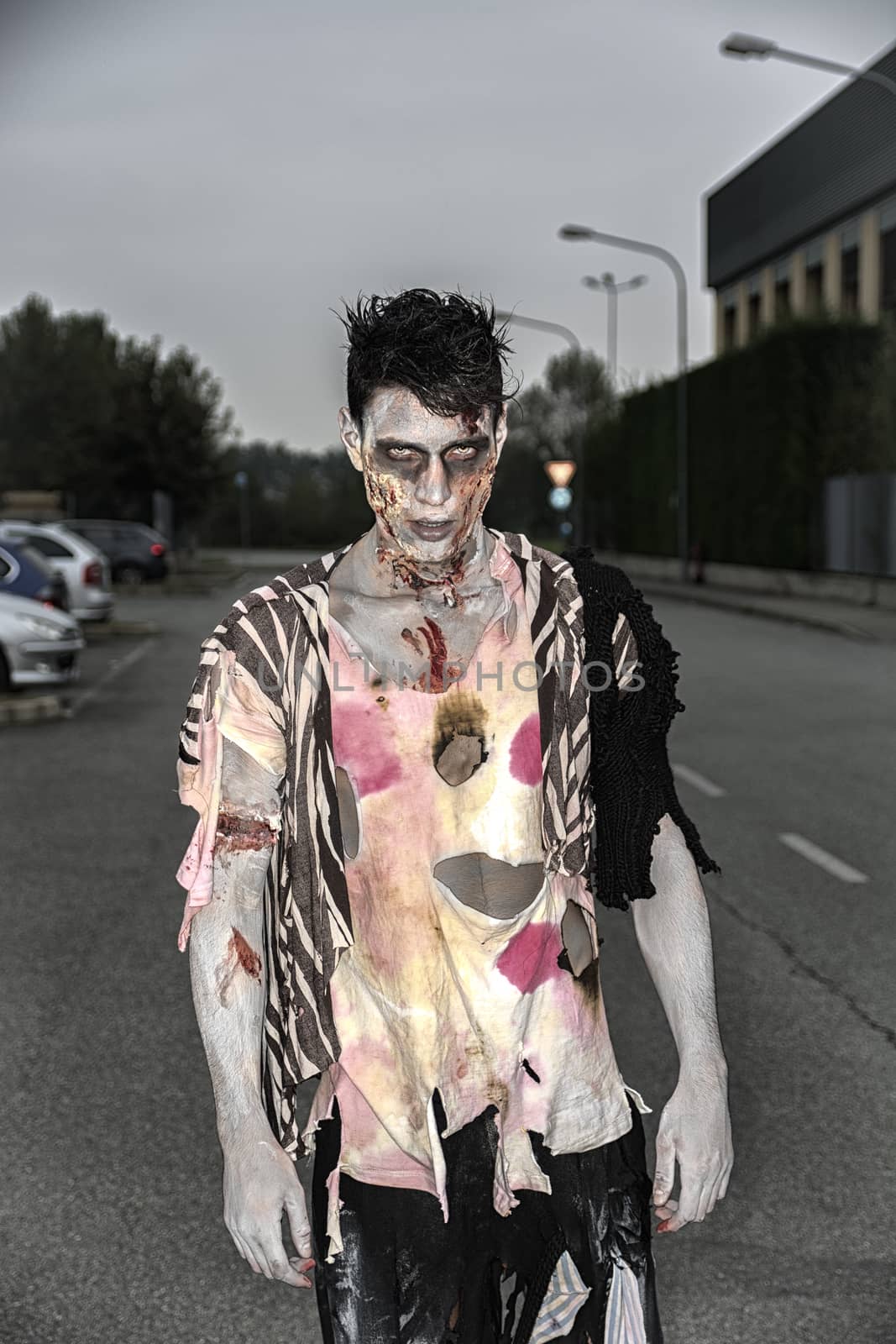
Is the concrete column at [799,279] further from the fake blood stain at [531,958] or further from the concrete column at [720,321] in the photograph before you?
the fake blood stain at [531,958]

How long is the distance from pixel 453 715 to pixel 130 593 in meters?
35.0

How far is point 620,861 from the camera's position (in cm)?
219

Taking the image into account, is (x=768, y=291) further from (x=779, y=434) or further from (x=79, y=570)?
(x=79, y=570)

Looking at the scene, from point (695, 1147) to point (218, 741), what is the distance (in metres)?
0.85

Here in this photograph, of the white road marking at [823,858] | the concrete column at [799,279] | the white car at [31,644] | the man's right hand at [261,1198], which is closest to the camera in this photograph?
the man's right hand at [261,1198]

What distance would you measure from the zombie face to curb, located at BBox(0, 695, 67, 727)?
40.1 ft

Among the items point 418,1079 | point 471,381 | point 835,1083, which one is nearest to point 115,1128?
point 835,1083

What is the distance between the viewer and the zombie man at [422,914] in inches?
79.7

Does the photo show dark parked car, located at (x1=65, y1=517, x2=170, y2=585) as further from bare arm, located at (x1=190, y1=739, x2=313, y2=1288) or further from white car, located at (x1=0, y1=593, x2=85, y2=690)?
bare arm, located at (x1=190, y1=739, x2=313, y2=1288)

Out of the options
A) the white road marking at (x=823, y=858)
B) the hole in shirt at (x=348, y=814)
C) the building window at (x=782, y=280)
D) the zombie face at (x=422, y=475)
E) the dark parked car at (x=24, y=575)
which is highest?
the building window at (x=782, y=280)

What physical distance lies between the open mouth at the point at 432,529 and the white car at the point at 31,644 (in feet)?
43.6

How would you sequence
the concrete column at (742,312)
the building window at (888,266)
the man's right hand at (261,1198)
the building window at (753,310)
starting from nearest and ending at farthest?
the man's right hand at (261,1198) → the building window at (888,266) → the building window at (753,310) → the concrete column at (742,312)

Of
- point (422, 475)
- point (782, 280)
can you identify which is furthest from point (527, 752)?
point (782, 280)

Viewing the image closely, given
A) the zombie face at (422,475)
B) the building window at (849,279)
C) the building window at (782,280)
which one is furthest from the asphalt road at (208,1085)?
the building window at (782,280)
